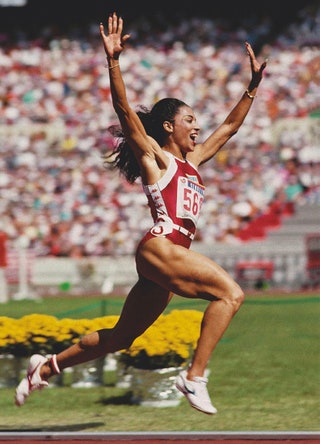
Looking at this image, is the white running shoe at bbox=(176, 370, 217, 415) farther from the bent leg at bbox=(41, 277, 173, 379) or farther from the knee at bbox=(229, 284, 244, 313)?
the bent leg at bbox=(41, 277, 173, 379)

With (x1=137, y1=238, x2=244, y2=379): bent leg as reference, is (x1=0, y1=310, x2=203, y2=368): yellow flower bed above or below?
below

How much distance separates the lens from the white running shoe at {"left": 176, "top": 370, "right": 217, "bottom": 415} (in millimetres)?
5617

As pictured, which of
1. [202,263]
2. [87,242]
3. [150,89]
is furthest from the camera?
[150,89]

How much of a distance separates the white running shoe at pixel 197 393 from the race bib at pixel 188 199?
99 centimetres

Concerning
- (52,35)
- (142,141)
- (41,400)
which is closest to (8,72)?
(52,35)

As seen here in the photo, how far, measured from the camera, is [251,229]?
955 inches

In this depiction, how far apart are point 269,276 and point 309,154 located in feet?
13.2

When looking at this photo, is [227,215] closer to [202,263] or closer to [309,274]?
[309,274]

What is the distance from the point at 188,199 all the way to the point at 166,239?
1.03 feet

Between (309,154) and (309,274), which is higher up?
(309,154)

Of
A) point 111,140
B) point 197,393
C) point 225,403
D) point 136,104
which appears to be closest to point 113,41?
point 197,393

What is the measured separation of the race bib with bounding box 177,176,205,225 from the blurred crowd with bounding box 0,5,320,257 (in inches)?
650
